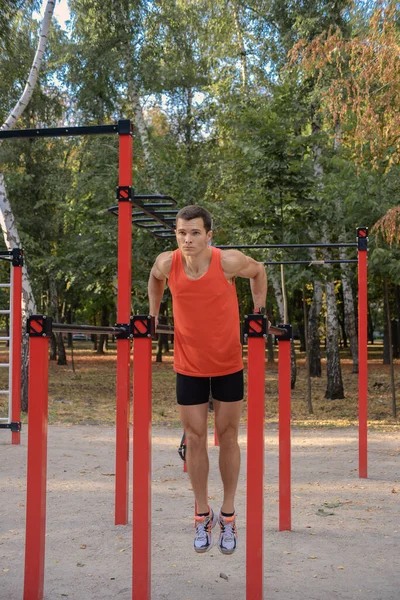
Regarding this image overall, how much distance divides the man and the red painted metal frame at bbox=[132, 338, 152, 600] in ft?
1.02

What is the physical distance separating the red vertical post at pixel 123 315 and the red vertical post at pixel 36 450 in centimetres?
159

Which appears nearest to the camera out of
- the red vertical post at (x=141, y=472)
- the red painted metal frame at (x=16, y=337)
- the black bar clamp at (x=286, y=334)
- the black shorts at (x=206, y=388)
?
the red vertical post at (x=141, y=472)

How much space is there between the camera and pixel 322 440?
8.91m

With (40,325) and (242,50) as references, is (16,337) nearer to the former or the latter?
(40,325)

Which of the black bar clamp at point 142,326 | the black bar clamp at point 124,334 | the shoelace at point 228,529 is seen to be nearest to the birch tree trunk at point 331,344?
the black bar clamp at point 124,334

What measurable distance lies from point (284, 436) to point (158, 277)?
152 centimetres

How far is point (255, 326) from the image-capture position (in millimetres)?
3342

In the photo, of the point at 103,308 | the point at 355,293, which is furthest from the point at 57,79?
the point at 103,308

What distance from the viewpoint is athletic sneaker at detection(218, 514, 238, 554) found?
3660 mm

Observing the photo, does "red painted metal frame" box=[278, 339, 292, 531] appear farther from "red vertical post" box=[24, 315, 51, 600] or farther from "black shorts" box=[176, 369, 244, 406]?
"red vertical post" box=[24, 315, 51, 600]

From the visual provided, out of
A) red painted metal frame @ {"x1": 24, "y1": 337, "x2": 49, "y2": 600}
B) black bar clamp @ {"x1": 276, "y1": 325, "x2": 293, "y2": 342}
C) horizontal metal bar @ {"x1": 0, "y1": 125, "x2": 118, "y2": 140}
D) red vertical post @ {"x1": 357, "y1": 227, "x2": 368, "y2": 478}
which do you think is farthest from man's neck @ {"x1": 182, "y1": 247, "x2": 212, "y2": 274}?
red vertical post @ {"x1": 357, "y1": 227, "x2": 368, "y2": 478}

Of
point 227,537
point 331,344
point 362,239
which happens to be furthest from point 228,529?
point 331,344

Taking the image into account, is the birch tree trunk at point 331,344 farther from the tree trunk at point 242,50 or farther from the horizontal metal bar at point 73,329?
the horizontal metal bar at point 73,329

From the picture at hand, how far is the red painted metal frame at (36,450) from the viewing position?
10.4ft
